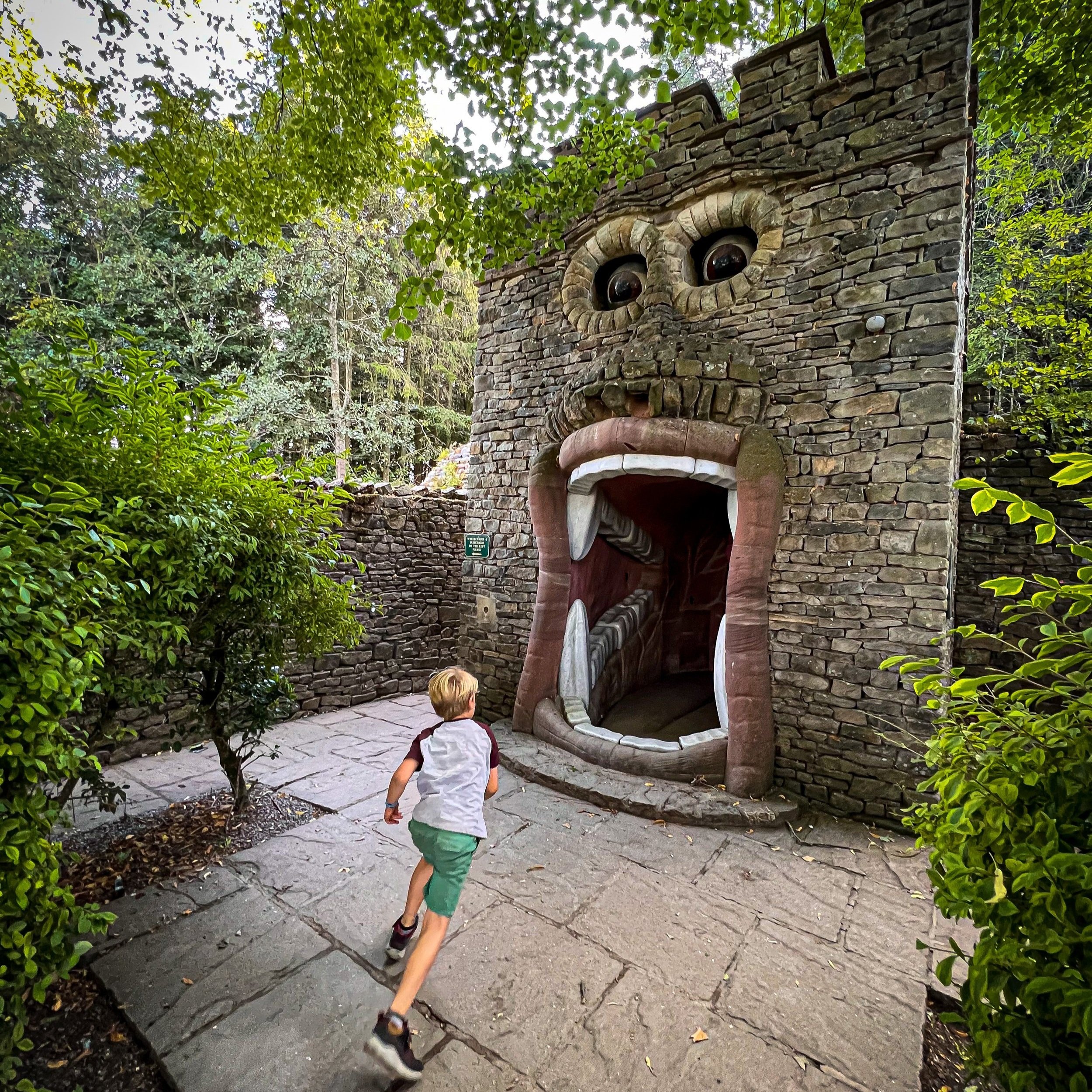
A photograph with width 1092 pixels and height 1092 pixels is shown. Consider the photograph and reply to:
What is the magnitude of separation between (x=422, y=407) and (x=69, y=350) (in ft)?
34.5

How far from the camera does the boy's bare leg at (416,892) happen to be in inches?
79.6

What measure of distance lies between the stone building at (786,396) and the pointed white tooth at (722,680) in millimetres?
25

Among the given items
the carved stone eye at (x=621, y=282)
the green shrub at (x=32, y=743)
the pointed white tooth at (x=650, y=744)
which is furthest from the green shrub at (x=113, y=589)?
the carved stone eye at (x=621, y=282)

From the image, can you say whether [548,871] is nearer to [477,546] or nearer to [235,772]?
[235,772]

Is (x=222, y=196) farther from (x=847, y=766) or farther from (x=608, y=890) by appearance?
(x=847, y=766)

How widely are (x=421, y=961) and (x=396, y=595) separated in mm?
4606

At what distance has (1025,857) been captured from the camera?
975 mm

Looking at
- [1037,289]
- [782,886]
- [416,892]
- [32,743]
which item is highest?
[1037,289]

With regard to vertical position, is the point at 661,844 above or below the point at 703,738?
below

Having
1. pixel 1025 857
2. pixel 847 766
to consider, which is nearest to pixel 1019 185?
pixel 847 766

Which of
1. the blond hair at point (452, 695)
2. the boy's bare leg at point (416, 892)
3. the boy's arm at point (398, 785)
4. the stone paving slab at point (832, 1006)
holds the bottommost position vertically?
the stone paving slab at point (832, 1006)

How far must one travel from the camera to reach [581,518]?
4.31 meters

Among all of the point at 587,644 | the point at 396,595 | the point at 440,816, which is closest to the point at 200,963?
the point at 440,816

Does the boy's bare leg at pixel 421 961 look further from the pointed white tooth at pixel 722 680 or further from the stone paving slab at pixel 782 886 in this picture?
the pointed white tooth at pixel 722 680
